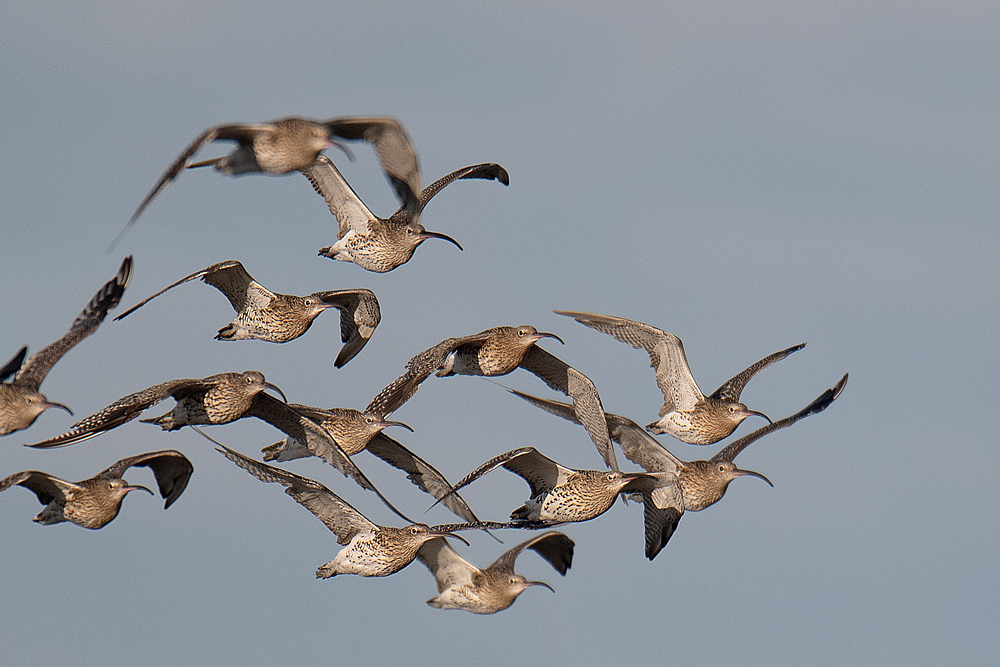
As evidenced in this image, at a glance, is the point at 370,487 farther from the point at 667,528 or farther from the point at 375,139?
the point at 667,528

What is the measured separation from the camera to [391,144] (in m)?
15.3

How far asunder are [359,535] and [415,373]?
5.88 ft

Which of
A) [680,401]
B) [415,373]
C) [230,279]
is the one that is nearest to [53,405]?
[230,279]

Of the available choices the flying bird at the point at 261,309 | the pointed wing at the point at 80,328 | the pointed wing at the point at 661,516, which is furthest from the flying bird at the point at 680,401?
the pointed wing at the point at 80,328

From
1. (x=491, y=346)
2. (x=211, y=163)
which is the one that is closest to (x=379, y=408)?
(x=491, y=346)

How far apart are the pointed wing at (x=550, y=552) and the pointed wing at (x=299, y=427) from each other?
6.39 feet

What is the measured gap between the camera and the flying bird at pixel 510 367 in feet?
55.2

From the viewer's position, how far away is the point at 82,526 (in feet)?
54.3

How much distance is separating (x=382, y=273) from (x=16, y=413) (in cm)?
420

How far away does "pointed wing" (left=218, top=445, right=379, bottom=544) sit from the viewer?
52.8 feet

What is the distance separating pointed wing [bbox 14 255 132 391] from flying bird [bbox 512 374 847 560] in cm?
504

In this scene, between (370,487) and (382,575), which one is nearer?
(370,487)

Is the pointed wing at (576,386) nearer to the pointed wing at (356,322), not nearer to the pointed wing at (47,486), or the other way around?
the pointed wing at (356,322)

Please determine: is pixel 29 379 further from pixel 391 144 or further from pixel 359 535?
pixel 391 144
